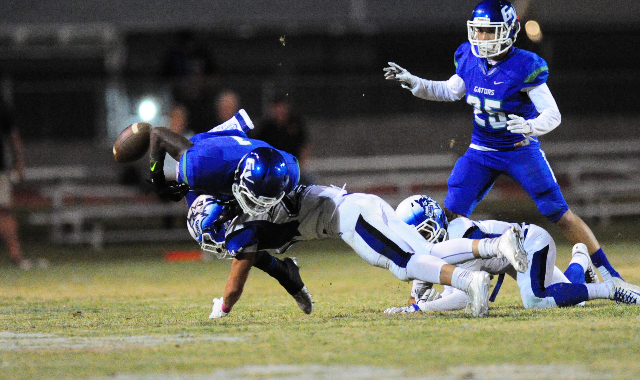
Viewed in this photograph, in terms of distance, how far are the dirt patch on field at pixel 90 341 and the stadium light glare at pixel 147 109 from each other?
8.21 m

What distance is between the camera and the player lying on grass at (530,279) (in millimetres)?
5590

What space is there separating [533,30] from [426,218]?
874 centimetres

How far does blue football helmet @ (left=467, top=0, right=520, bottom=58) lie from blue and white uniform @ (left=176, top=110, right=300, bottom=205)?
63.9 inches

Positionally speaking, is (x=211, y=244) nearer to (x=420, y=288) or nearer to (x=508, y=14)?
(x=420, y=288)

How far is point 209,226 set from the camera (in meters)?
5.51

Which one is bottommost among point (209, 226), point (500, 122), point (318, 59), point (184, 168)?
point (318, 59)

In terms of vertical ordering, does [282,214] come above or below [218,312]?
above

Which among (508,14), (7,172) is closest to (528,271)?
(508,14)

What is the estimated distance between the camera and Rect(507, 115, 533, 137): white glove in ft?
19.1

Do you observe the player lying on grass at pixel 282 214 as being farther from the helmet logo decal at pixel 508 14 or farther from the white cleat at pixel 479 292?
the helmet logo decal at pixel 508 14

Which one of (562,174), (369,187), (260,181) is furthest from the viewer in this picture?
(562,174)

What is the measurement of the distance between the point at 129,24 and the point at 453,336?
10.6 m

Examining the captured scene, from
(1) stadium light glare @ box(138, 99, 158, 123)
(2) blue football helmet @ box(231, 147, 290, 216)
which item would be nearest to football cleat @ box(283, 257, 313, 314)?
(2) blue football helmet @ box(231, 147, 290, 216)

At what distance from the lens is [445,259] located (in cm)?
531
